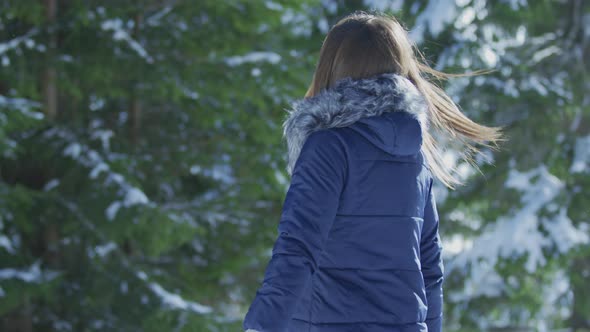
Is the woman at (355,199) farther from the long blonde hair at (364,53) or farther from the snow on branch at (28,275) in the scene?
the snow on branch at (28,275)

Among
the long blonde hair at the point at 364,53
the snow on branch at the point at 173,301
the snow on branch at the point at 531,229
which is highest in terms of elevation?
the long blonde hair at the point at 364,53

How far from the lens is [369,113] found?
6.74ft

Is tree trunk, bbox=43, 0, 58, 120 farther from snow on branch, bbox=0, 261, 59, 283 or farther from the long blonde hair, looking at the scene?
the long blonde hair

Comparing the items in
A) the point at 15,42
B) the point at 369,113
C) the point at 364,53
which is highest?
the point at 364,53

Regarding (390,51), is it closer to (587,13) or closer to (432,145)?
(432,145)

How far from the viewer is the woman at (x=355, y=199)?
1.93m

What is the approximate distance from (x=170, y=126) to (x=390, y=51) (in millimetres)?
5533

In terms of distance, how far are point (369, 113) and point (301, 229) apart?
41 cm

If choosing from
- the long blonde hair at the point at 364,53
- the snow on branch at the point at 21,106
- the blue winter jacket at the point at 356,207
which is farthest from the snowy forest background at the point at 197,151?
the blue winter jacket at the point at 356,207

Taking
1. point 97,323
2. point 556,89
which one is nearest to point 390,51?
point 97,323

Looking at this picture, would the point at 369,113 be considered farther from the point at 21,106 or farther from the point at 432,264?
the point at 21,106

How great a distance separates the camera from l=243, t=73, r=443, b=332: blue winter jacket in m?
1.95

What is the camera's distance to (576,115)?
8367 mm

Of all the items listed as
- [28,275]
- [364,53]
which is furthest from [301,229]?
[28,275]
